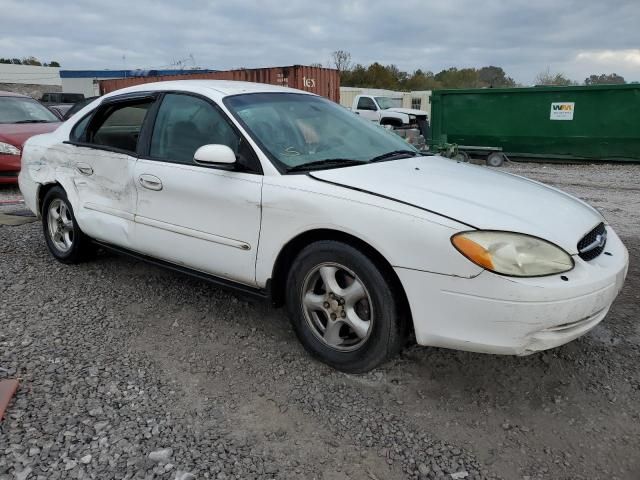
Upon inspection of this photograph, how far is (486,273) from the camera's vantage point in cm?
247

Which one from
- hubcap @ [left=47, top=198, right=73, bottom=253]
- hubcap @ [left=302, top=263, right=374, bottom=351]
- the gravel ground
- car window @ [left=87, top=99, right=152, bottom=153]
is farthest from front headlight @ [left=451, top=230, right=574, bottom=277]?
hubcap @ [left=47, top=198, right=73, bottom=253]

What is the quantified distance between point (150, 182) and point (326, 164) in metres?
1.29

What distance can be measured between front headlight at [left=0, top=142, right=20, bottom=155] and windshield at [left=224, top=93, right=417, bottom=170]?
605 cm

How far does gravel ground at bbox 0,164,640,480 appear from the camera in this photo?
2336 mm

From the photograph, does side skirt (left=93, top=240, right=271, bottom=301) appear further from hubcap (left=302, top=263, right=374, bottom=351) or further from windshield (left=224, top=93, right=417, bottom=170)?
windshield (left=224, top=93, right=417, bottom=170)

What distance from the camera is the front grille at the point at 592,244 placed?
2760 millimetres

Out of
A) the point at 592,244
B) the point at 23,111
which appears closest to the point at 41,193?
the point at 592,244

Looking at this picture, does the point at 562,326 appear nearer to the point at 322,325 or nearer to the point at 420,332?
the point at 420,332

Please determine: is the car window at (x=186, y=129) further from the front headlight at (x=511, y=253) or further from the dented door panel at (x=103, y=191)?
the front headlight at (x=511, y=253)

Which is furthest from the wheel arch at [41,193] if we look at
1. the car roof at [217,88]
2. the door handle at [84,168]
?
the car roof at [217,88]

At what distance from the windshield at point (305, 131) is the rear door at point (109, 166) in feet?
3.03

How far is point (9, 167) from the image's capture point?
828cm

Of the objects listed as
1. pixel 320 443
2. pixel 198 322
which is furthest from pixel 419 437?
pixel 198 322

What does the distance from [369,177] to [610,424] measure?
172cm
